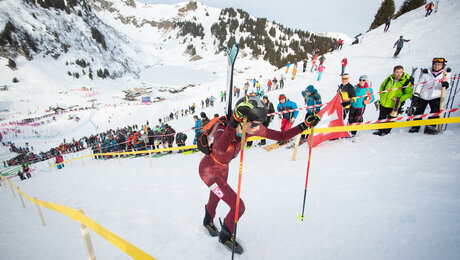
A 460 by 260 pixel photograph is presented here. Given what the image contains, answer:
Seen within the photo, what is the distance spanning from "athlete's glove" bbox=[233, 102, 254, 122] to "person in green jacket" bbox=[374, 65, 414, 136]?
465 cm

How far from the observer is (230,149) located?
7.73 ft

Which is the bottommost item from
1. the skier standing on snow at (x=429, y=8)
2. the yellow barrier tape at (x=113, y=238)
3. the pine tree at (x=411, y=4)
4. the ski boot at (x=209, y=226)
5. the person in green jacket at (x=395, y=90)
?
the ski boot at (x=209, y=226)

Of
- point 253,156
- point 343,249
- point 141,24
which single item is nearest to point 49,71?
point 253,156

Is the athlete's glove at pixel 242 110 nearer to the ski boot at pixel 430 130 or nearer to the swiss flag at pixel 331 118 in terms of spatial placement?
the swiss flag at pixel 331 118

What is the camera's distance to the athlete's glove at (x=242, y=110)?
1.98m

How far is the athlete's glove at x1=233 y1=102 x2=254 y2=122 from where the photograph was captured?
77.8 inches

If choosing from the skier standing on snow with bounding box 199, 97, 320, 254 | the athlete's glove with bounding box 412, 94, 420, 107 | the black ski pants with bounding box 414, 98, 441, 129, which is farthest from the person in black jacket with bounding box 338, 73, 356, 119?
the skier standing on snow with bounding box 199, 97, 320, 254

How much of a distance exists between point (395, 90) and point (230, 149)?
4.80 m

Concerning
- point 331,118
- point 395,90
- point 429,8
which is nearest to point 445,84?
point 395,90

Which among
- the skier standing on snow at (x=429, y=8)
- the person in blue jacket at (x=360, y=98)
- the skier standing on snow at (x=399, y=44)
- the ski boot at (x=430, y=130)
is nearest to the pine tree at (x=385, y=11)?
the skier standing on snow at (x=429, y=8)

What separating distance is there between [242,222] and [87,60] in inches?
3184

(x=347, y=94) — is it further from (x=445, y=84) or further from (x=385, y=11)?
(x=385, y=11)

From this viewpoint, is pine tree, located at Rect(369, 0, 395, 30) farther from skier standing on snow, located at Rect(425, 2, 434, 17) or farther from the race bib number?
the race bib number

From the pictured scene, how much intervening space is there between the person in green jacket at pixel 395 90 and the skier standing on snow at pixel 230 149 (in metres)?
3.69
